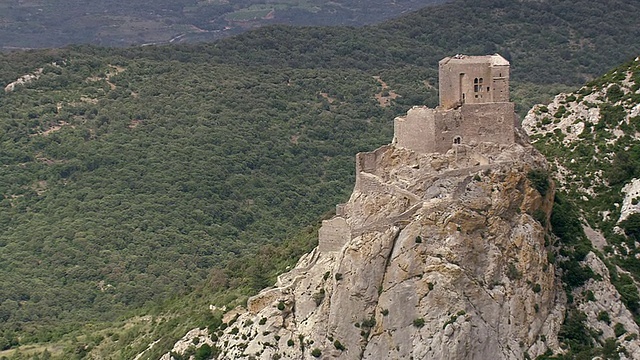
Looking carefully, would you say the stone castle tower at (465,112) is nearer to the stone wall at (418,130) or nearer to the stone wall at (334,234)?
the stone wall at (418,130)

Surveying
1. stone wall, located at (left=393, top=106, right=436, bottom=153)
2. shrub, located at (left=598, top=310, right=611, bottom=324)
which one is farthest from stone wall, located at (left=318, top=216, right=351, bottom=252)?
shrub, located at (left=598, top=310, right=611, bottom=324)

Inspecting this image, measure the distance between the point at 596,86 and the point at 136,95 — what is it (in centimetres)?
7478

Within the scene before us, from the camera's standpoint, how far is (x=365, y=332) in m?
80.1

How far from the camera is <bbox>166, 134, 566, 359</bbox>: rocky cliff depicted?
7881cm

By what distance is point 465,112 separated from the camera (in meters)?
83.3

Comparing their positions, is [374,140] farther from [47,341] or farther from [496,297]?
[496,297]

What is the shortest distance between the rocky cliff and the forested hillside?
18532mm

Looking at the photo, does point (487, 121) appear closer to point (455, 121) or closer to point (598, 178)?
point (455, 121)

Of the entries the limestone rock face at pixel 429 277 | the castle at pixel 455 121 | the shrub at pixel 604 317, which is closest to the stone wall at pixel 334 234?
the castle at pixel 455 121

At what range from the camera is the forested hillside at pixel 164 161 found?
130 m

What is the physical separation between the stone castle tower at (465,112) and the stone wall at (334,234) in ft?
15.9

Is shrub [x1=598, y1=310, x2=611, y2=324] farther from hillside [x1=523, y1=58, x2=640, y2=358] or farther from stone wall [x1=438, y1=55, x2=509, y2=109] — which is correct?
stone wall [x1=438, y1=55, x2=509, y2=109]

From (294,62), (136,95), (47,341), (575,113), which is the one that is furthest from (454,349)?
(294,62)

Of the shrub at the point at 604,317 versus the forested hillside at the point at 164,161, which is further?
the forested hillside at the point at 164,161
